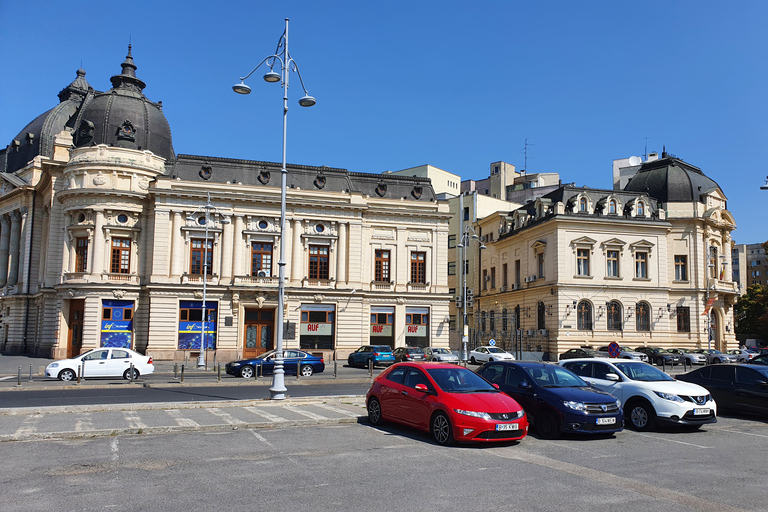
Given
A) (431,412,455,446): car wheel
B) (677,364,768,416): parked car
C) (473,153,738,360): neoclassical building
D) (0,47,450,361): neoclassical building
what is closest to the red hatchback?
(431,412,455,446): car wheel

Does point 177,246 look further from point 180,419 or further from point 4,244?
point 180,419

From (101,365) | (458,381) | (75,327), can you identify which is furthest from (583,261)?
(458,381)

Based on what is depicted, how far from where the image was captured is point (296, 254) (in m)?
44.8

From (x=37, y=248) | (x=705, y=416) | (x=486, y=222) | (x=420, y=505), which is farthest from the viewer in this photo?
(x=486, y=222)

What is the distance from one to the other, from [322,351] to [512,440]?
33493 mm

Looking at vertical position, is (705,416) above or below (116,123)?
below

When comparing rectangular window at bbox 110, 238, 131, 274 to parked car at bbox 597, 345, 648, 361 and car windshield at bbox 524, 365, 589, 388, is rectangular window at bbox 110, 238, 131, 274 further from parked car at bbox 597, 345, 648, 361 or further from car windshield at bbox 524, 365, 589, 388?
car windshield at bbox 524, 365, 589, 388

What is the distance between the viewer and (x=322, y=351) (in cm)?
4475

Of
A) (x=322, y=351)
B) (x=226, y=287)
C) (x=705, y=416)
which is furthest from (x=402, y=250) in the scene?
(x=705, y=416)

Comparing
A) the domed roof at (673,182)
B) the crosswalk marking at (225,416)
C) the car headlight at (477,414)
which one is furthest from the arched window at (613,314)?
the car headlight at (477,414)

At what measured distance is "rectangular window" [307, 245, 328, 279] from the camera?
1795 inches

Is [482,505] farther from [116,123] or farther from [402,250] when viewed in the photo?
[116,123]

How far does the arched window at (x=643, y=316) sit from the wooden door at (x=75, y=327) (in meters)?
43.7

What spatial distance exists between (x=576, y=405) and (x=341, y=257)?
34.2m
